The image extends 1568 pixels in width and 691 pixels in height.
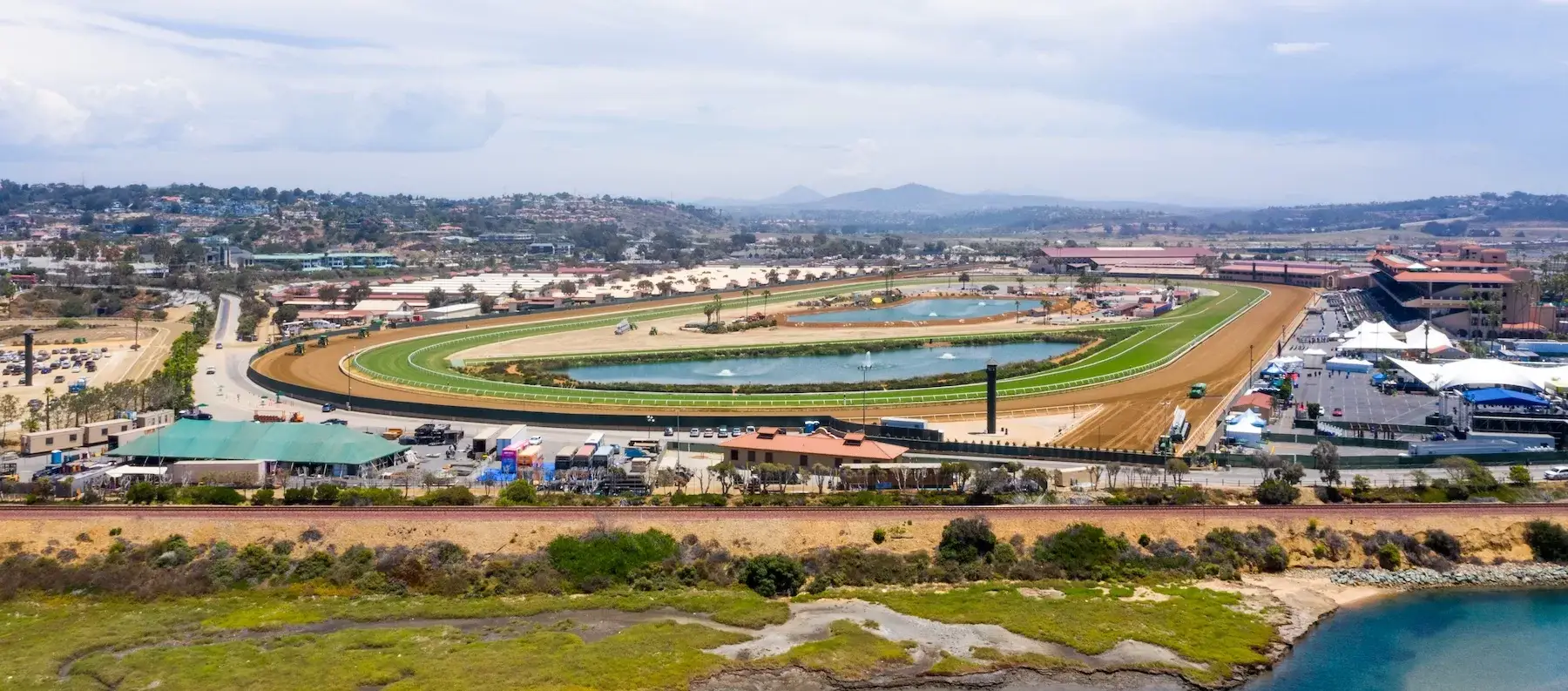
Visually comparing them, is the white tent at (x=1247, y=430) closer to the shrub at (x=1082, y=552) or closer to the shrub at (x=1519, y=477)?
the shrub at (x=1519, y=477)

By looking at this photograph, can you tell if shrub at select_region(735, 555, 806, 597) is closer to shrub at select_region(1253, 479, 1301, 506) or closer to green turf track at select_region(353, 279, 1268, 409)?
shrub at select_region(1253, 479, 1301, 506)

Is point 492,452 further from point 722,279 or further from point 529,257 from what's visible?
point 529,257

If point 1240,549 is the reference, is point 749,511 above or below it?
above

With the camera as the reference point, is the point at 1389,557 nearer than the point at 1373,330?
Yes

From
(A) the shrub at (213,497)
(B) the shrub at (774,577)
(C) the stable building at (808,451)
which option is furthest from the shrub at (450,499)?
(C) the stable building at (808,451)

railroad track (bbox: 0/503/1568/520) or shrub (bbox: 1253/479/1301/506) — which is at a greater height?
shrub (bbox: 1253/479/1301/506)

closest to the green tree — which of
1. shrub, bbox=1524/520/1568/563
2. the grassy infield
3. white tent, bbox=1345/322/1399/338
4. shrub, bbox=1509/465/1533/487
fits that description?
the grassy infield

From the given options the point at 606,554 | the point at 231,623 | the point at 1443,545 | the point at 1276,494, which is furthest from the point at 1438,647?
the point at 231,623

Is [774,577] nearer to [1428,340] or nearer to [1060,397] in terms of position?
[1060,397]
